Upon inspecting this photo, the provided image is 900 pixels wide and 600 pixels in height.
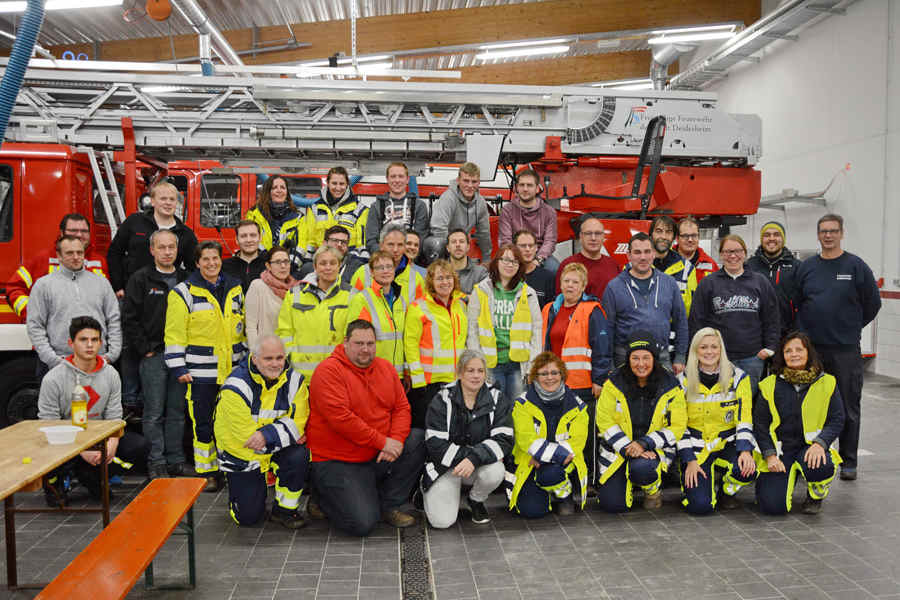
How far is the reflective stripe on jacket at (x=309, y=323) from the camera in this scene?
4.87 meters

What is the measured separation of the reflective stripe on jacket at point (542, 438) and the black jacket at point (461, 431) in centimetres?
12

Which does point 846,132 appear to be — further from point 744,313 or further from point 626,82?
point 744,313

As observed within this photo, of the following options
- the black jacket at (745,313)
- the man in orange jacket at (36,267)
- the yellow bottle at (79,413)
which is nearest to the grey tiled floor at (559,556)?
the yellow bottle at (79,413)

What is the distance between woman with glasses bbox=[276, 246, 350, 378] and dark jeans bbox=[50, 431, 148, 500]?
1354 mm

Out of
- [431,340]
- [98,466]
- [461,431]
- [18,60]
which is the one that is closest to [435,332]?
[431,340]

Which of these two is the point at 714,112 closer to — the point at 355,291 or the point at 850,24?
the point at 355,291

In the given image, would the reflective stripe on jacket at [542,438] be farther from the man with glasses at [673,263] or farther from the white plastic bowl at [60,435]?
the white plastic bowl at [60,435]

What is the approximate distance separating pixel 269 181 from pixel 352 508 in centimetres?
330

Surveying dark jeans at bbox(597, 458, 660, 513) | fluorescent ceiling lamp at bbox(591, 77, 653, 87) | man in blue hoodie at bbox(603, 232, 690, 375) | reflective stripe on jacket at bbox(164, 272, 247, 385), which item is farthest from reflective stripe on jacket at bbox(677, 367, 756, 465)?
fluorescent ceiling lamp at bbox(591, 77, 653, 87)

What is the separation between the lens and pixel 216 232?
927cm

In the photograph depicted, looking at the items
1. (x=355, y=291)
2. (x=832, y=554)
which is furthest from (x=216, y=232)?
(x=832, y=554)

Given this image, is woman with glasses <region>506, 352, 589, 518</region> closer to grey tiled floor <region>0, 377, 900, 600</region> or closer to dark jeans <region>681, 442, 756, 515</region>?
grey tiled floor <region>0, 377, 900, 600</region>

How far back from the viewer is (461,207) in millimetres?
6035

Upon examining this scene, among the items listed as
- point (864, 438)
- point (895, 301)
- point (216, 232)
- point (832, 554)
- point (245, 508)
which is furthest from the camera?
point (895, 301)
